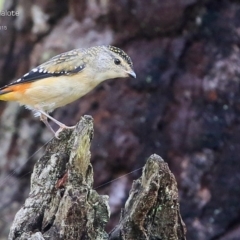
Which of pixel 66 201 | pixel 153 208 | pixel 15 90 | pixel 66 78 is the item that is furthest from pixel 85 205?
pixel 15 90

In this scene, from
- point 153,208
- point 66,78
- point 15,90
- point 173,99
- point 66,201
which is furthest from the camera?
point 173,99

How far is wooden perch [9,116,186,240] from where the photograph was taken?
15.0 feet

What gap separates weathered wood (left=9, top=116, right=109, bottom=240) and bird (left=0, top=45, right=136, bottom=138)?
1.36 m

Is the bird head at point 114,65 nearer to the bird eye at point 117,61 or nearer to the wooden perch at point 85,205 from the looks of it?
the bird eye at point 117,61

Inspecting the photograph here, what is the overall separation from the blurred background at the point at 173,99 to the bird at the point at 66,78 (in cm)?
184

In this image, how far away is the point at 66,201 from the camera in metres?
4.55

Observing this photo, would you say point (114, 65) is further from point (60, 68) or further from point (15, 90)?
point (15, 90)

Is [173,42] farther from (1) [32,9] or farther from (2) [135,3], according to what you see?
(1) [32,9]

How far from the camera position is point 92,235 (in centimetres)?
470

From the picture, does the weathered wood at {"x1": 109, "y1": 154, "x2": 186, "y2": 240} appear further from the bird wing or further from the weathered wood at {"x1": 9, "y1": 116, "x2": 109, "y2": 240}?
the bird wing

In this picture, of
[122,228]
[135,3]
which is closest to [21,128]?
[135,3]

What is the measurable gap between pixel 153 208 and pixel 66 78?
209 centimetres


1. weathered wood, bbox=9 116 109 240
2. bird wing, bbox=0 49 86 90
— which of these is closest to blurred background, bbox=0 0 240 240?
bird wing, bbox=0 49 86 90

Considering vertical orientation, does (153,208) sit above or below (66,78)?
above
